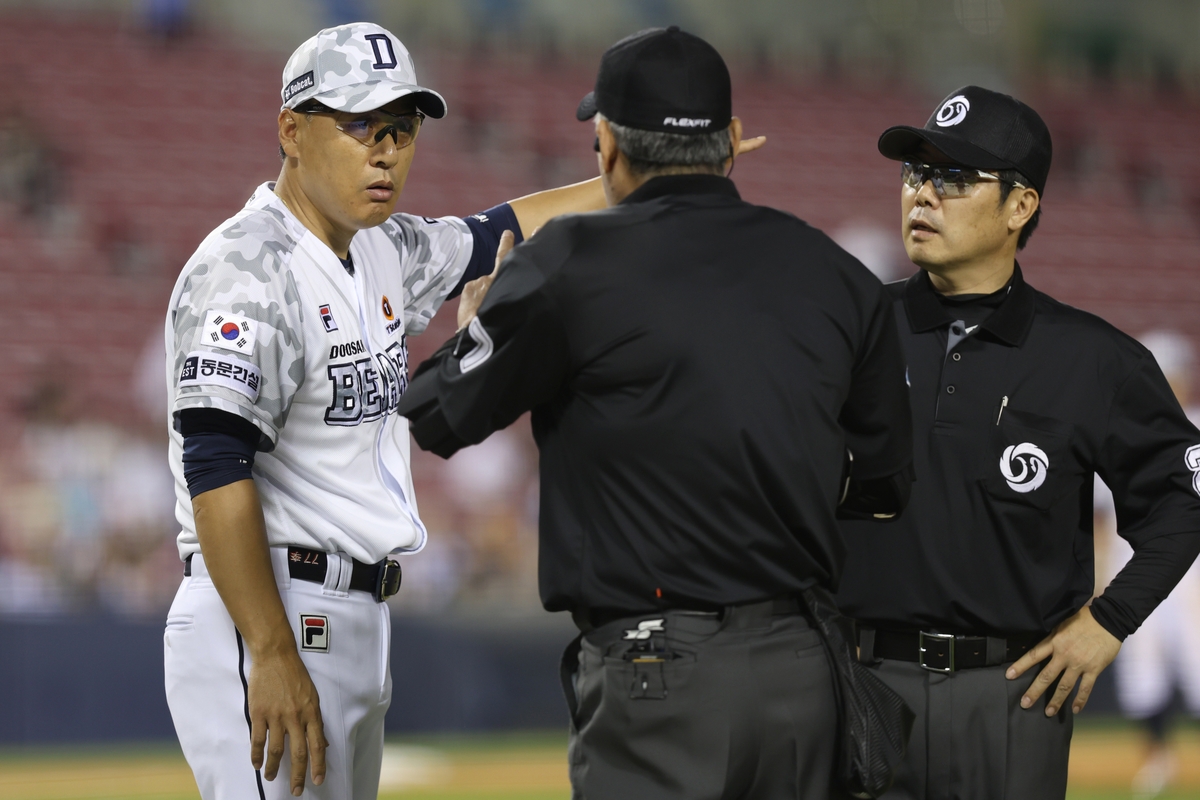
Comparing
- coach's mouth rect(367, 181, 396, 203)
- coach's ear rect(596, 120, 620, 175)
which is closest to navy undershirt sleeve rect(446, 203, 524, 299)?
coach's mouth rect(367, 181, 396, 203)

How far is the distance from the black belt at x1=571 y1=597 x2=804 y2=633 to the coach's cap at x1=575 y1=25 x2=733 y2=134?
779 mm

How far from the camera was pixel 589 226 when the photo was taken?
2.19 meters

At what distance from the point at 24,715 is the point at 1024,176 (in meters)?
6.38

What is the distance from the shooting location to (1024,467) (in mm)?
2879

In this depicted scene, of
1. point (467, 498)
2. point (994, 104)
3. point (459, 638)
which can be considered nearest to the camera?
point (994, 104)

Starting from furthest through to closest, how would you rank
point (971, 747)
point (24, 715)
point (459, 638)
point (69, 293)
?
point (69, 293)
point (459, 638)
point (24, 715)
point (971, 747)

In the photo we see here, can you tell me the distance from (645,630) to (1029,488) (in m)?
1.11

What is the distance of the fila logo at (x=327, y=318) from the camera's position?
270 cm

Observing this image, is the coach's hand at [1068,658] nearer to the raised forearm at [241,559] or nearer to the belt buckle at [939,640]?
the belt buckle at [939,640]

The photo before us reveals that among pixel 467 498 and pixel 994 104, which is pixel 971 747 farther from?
pixel 467 498

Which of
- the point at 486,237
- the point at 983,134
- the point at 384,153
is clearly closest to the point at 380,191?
the point at 384,153

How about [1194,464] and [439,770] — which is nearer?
[1194,464]

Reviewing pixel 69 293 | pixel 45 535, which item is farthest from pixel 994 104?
pixel 69 293

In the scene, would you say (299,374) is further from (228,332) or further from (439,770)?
(439,770)
